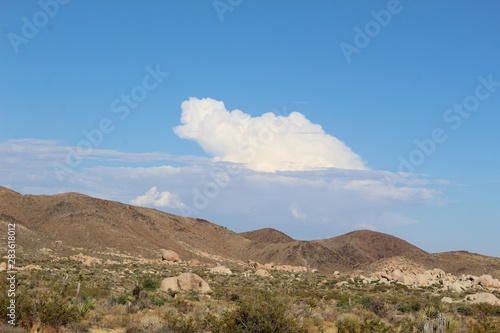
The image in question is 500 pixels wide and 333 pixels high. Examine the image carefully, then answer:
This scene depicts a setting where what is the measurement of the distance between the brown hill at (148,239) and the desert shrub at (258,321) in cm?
5015

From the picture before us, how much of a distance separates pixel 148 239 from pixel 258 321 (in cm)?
7789

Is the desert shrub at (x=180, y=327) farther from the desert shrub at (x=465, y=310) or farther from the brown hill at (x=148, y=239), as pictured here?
the brown hill at (x=148, y=239)

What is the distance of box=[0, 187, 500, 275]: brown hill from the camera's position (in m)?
74.8

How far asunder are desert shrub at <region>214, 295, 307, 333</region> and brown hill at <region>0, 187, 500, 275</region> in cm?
5015

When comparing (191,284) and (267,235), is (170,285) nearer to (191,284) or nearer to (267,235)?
(191,284)

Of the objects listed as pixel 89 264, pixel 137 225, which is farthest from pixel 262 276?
pixel 137 225

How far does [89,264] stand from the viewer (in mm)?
52031

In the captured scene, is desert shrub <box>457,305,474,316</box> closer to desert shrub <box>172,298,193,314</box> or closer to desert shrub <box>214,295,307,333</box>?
desert shrub <box>172,298,193,314</box>

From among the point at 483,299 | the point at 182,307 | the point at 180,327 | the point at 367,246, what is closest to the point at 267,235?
the point at 367,246

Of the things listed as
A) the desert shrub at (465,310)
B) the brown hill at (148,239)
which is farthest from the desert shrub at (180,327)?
the brown hill at (148,239)

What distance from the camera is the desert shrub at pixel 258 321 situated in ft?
44.8

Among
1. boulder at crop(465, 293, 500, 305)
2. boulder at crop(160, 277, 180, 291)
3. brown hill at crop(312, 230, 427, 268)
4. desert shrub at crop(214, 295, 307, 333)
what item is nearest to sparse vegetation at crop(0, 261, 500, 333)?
desert shrub at crop(214, 295, 307, 333)

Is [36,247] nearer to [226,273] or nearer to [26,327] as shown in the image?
[226,273]

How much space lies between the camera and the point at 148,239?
88.8 metres
